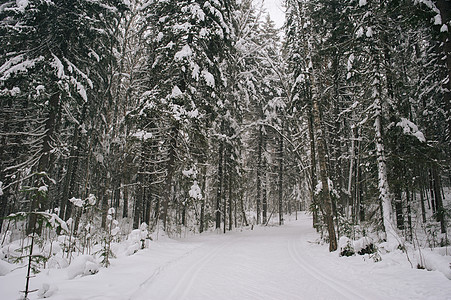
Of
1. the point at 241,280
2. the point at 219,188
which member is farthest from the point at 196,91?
the point at 241,280

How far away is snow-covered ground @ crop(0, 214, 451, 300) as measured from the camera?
4.31 meters

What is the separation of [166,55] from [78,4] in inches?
183

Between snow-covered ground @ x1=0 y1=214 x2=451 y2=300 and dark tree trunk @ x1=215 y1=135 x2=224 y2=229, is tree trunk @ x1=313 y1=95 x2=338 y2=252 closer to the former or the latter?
snow-covered ground @ x1=0 y1=214 x2=451 y2=300

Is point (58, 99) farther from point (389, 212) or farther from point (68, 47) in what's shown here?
point (389, 212)

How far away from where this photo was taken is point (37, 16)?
10273mm

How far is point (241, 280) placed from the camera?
19.1ft

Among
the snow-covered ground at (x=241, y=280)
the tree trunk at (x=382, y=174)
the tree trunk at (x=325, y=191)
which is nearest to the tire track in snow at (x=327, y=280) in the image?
the snow-covered ground at (x=241, y=280)

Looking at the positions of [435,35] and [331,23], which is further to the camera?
[331,23]

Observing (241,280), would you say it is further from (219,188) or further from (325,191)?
(219,188)

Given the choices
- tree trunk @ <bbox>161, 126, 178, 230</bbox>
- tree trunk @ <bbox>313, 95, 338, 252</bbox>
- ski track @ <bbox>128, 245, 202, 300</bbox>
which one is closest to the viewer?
ski track @ <bbox>128, 245, 202, 300</bbox>

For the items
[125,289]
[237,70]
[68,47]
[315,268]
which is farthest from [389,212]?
[68,47]

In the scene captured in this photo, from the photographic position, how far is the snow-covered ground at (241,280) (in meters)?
4.31

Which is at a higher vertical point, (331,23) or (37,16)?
(331,23)

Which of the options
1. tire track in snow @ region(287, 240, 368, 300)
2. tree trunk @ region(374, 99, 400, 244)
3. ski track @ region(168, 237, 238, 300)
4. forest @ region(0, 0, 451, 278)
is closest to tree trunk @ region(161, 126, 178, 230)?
forest @ region(0, 0, 451, 278)
